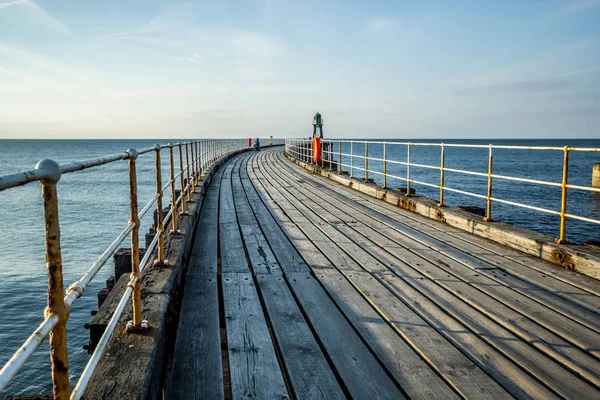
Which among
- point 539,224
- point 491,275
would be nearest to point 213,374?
point 491,275

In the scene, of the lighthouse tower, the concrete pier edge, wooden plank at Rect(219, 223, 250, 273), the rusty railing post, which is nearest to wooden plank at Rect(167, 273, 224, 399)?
the rusty railing post

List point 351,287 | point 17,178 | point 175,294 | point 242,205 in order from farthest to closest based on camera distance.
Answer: point 242,205 < point 351,287 < point 175,294 < point 17,178

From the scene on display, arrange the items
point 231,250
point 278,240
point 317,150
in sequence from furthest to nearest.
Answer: point 317,150 → point 278,240 → point 231,250

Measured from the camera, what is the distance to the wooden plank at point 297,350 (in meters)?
2.50

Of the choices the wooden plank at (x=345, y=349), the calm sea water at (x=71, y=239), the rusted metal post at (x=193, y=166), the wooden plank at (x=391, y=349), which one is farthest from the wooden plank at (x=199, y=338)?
Answer: the rusted metal post at (x=193, y=166)

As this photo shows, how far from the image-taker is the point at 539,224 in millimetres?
19406

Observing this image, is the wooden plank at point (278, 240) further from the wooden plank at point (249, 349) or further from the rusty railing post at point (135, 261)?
the rusty railing post at point (135, 261)

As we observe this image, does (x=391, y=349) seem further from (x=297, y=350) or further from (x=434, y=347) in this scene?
(x=297, y=350)

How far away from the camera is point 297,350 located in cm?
294

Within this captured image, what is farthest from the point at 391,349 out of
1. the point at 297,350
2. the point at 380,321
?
the point at 297,350

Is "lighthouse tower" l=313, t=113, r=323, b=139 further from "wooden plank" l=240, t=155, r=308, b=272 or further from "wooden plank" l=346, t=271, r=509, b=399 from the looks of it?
"wooden plank" l=346, t=271, r=509, b=399

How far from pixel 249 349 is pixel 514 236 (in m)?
3.79

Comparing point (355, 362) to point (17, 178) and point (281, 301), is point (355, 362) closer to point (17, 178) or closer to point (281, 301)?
point (281, 301)

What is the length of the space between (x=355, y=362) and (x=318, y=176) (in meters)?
12.9
